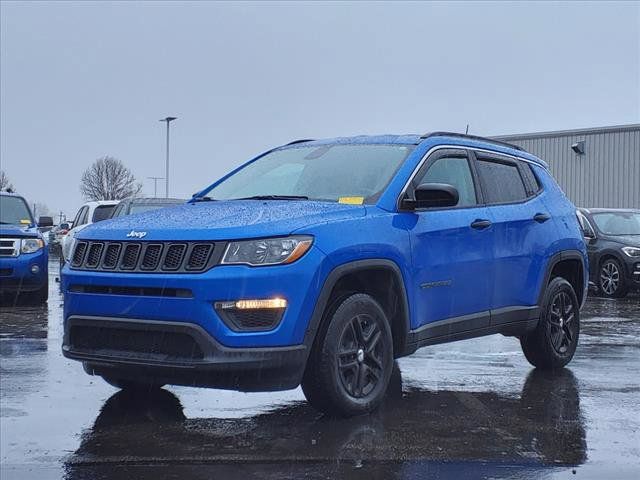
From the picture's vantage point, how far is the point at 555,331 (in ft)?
26.4

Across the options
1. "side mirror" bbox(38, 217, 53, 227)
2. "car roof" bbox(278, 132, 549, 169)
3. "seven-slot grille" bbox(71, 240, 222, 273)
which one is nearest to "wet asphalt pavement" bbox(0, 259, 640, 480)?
"seven-slot grille" bbox(71, 240, 222, 273)

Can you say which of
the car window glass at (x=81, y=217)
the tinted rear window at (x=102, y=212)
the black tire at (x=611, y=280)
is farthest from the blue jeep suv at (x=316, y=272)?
the car window glass at (x=81, y=217)

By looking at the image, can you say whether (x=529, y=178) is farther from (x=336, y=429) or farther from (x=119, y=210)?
(x=119, y=210)

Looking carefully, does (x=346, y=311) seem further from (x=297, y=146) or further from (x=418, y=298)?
(x=297, y=146)

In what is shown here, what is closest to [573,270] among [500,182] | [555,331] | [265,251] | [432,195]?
[555,331]

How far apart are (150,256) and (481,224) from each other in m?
2.60

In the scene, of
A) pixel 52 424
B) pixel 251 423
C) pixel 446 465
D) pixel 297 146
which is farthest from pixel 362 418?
pixel 297 146

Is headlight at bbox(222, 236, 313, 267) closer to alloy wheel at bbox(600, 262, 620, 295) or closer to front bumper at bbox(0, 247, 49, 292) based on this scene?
front bumper at bbox(0, 247, 49, 292)

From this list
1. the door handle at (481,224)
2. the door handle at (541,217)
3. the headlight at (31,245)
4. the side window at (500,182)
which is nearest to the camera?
the door handle at (481,224)

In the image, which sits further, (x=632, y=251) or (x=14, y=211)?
(x=632, y=251)

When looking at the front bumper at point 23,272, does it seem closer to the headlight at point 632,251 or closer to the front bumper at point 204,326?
the front bumper at point 204,326

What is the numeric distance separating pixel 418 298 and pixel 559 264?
2.48 meters

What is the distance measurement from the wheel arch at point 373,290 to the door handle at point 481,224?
1.00m

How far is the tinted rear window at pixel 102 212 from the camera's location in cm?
1683
